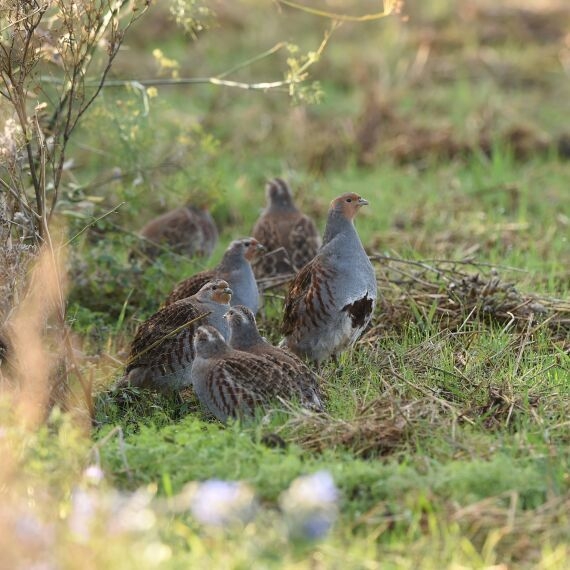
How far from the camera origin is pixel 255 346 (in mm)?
5320

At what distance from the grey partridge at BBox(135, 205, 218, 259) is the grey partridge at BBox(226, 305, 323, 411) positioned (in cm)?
259

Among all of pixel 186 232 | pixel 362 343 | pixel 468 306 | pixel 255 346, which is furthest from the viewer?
pixel 186 232

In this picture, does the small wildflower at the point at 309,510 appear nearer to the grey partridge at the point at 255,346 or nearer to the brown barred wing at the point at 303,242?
the grey partridge at the point at 255,346

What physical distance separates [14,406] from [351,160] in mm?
6452

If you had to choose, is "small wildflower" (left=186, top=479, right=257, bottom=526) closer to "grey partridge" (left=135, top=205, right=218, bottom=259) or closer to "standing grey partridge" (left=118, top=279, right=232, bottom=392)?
"standing grey partridge" (left=118, top=279, right=232, bottom=392)

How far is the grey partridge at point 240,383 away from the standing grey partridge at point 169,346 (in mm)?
394

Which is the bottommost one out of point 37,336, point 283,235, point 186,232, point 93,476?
point 186,232

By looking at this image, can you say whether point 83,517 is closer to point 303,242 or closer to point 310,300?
point 310,300

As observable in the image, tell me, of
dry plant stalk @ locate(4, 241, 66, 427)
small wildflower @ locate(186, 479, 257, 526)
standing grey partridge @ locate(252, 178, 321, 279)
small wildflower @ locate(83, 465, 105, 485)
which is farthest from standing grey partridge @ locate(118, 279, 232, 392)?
small wildflower @ locate(186, 479, 257, 526)

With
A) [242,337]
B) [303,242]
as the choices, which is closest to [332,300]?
[242,337]

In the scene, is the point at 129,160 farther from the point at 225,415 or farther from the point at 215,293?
the point at 225,415

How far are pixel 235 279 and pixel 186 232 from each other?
1805mm

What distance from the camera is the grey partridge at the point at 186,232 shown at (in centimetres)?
801

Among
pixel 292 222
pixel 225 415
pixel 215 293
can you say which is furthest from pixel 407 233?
pixel 225 415
